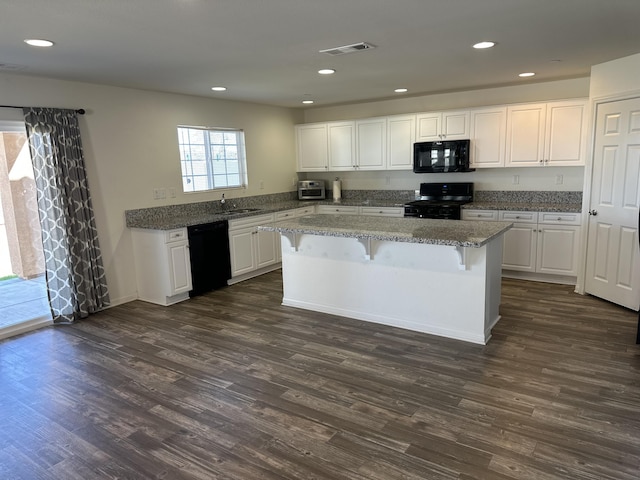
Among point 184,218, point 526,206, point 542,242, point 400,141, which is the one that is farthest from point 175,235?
point 542,242

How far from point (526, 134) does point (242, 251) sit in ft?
12.7

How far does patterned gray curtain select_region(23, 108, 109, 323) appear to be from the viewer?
4.14 metres

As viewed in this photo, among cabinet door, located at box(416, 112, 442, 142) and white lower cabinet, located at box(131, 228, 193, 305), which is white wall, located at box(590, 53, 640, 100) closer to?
cabinet door, located at box(416, 112, 442, 142)

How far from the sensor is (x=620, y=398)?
8.84 feet

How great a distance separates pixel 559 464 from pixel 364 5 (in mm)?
2631

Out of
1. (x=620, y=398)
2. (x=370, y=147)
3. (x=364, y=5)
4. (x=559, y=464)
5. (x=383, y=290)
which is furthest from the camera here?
(x=370, y=147)

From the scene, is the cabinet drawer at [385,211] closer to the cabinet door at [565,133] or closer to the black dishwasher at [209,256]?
the cabinet door at [565,133]

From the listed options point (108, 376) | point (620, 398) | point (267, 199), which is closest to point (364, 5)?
point (620, 398)

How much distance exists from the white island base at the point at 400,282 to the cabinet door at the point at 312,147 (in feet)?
9.35

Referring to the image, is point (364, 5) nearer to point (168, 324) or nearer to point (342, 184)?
point (168, 324)

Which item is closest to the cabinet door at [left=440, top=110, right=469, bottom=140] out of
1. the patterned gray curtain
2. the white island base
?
the white island base

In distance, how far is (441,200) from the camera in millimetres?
6109

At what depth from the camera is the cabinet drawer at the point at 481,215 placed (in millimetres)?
5354

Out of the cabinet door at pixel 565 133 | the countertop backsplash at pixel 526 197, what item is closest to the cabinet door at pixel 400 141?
the countertop backsplash at pixel 526 197
